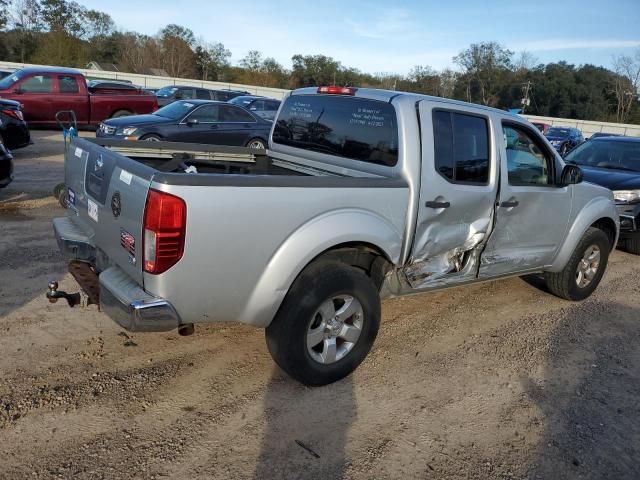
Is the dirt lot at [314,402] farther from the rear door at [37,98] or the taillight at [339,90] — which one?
the rear door at [37,98]

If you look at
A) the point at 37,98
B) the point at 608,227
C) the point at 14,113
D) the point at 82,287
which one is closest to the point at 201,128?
the point at 14,113

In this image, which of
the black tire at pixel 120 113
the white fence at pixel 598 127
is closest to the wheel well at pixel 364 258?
the black tire at pixel 120 113

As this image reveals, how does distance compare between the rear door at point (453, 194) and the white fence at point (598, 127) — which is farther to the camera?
the white fence at point (598, 127)

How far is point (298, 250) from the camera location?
128 inches

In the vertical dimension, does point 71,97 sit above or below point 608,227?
above

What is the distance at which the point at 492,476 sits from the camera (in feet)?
9.87

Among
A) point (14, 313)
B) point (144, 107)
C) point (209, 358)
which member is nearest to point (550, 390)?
point (209, 358)

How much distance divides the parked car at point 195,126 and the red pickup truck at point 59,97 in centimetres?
403

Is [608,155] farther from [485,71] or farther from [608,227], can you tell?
[485,71]

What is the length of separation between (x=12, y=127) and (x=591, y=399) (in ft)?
34.7

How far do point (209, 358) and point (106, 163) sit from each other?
5.04 ft

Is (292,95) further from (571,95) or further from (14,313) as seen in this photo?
(571,95)

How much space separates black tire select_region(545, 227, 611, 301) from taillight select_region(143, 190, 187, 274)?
162 inches

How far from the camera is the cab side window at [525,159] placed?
4.58 metres
